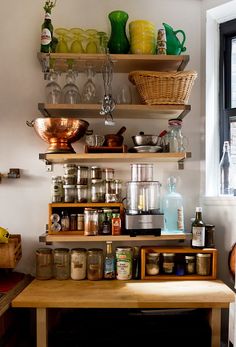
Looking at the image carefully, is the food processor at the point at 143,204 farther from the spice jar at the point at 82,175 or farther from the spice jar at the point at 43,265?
the spice jar at the point at 43,265

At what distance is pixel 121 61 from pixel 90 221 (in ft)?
3.06

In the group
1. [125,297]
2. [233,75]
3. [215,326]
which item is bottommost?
[215,326]

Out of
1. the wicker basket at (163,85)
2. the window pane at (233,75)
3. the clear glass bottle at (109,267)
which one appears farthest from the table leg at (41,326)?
the window pane at (233,75)

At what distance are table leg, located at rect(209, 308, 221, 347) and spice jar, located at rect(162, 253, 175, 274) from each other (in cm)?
→ 36

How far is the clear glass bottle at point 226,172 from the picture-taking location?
2189mm

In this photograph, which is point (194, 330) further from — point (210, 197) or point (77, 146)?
point (77, 146)

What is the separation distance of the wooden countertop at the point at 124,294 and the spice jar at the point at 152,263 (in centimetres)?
7

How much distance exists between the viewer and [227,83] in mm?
2248

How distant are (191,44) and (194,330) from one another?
1.66 meters

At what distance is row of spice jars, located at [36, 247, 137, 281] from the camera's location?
6.45 feet

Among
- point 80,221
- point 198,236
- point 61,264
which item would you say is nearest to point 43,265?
point 61,264

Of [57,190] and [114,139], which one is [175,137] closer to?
[114,139]

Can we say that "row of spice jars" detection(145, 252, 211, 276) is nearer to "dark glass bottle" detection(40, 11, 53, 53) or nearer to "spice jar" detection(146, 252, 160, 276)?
"spice jar" detection(146, 252, 160, 276)

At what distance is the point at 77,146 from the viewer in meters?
2.18
